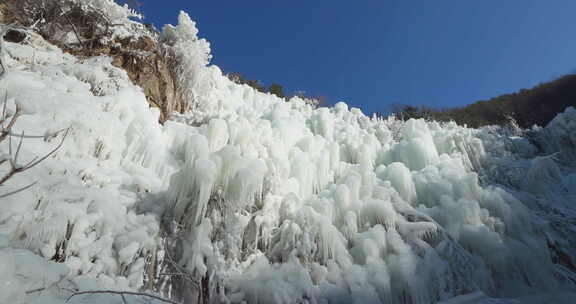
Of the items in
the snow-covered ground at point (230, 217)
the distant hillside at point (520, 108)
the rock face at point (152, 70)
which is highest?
the distant hillside at point (520, 108)

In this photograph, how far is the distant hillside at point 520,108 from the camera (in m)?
18.5

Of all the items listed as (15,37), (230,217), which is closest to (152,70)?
(15,37)

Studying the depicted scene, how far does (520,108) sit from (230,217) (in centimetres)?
2168

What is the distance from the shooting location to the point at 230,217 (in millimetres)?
4430

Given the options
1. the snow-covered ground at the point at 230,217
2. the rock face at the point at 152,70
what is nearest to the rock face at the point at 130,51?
the rock face at the point at 152,70

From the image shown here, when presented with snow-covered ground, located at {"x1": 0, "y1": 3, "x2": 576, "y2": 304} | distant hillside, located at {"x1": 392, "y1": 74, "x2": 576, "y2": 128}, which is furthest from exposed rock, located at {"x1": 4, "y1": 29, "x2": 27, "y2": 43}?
distant hillside, located at {"x1": 392, "y1": 74, "x2": 576, "y2": 128}

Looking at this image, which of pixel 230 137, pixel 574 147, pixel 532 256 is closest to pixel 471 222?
pixel 532 256

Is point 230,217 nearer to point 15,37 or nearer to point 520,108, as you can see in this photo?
point 15,37

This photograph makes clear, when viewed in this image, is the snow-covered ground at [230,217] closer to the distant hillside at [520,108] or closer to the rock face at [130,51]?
the rock face at [130,51]

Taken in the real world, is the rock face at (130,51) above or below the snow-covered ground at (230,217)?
above

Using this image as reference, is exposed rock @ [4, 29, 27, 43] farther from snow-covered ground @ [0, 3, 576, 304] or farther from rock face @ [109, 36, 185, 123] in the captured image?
rock face @ [109, 36, 185, 123]

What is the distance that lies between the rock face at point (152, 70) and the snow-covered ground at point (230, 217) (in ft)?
1.30

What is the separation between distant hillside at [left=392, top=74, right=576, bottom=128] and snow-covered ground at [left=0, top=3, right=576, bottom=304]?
13650mm

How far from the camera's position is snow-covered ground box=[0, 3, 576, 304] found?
328 centimetres
